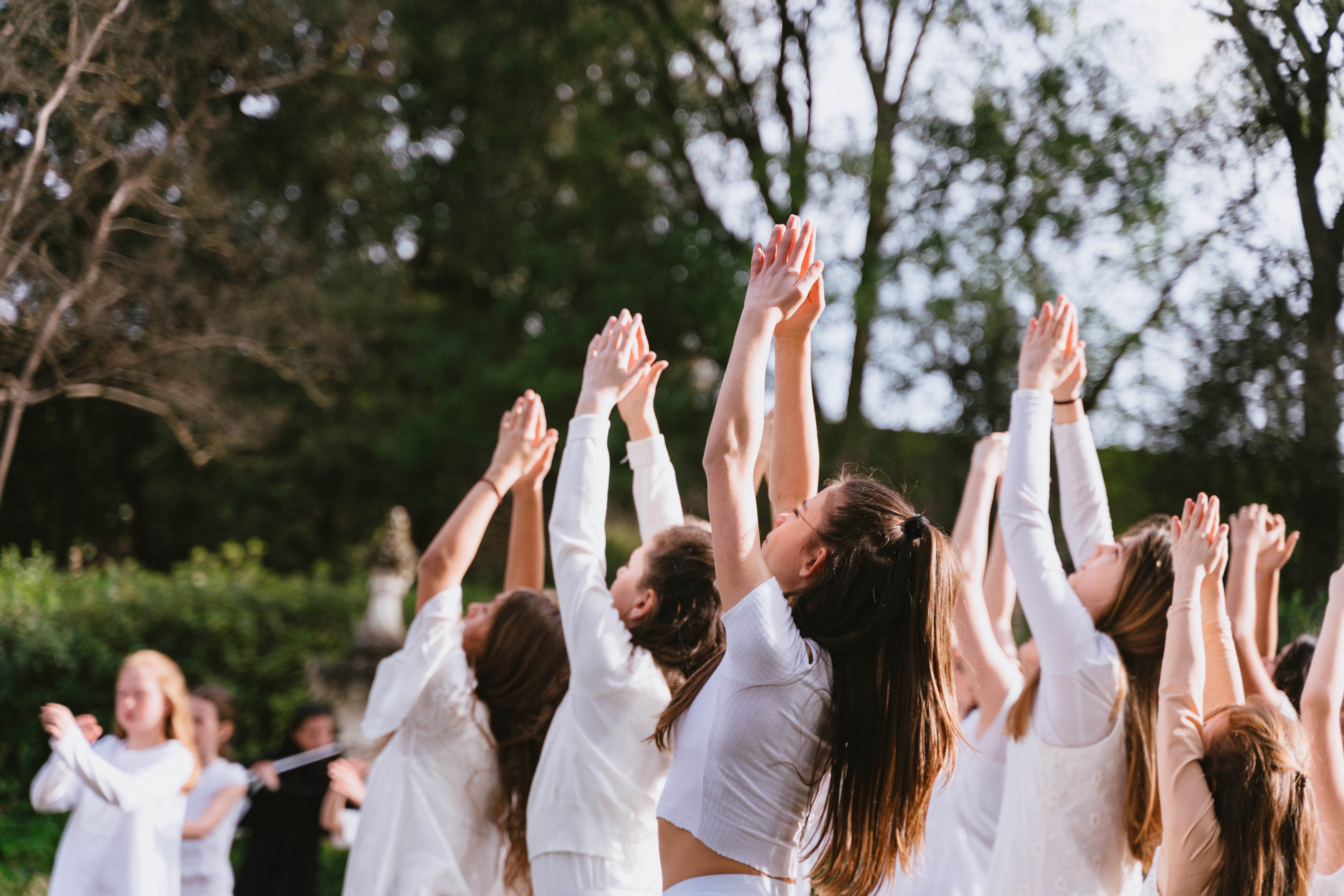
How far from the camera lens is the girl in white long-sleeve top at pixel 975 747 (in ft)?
10.0

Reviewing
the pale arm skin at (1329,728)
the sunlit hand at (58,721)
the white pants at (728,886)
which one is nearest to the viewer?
the white pants at (728,886)

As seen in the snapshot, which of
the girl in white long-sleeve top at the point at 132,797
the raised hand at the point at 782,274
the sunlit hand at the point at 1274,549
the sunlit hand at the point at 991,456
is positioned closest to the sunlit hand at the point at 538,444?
the raised hand at the point at 782,274

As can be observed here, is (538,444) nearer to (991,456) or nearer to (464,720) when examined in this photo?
(464,720)

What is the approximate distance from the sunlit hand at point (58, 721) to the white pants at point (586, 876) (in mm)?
1689

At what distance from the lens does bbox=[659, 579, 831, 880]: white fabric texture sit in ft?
6.00

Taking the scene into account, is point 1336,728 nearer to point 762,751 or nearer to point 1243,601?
point 1243,601

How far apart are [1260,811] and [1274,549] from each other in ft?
4.30

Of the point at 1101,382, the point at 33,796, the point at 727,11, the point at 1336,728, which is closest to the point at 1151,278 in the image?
the point at 1101,382

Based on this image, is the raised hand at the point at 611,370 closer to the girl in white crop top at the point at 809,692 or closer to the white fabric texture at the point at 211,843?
the girl in white crop top at the point at 809,692

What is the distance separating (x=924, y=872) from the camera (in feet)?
10.1

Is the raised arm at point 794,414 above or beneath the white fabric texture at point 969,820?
above

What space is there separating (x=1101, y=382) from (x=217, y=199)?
7915mm

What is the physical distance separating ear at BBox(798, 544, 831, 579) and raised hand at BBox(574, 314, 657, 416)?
0.79 meters

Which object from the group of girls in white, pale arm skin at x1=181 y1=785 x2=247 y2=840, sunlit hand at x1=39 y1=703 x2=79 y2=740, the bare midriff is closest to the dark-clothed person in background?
pale arm skin at x1=181 y1=785 x2=247 y2=840
